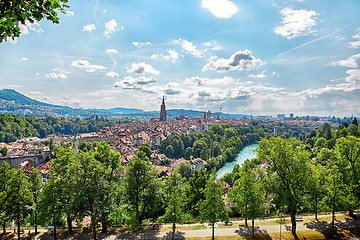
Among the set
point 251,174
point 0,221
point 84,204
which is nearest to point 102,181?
point 84,204

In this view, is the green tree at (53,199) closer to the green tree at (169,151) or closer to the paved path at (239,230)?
the paved path at (239,230)

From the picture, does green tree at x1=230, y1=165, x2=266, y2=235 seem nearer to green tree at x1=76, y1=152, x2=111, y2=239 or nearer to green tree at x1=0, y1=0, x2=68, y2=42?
green tree at x1=76, y1=152, x2=111, y2=239

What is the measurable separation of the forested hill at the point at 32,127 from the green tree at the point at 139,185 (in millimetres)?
88010

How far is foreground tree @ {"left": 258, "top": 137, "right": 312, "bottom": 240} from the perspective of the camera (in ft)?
→ 38.7

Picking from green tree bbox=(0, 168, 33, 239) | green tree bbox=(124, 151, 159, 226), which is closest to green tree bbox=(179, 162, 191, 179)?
green tree bbox=(124, 151, 159, 226)

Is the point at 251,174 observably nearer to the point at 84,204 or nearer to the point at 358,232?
the point at 358,232

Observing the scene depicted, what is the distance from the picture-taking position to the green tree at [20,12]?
3.91 metres

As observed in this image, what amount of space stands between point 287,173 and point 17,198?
1689cm

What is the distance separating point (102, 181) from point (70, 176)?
6.23 ft

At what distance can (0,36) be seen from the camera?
4.11m

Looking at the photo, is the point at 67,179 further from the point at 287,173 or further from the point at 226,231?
the point at 287,173

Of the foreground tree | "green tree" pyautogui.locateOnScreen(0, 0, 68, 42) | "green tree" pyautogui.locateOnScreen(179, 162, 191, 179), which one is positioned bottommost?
"green tree" pyautogui.locateOnScreen(179, 162, 191, 179)

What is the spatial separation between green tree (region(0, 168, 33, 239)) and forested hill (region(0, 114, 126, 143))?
83.3m

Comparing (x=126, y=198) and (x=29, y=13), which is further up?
(x=29, y=13)
